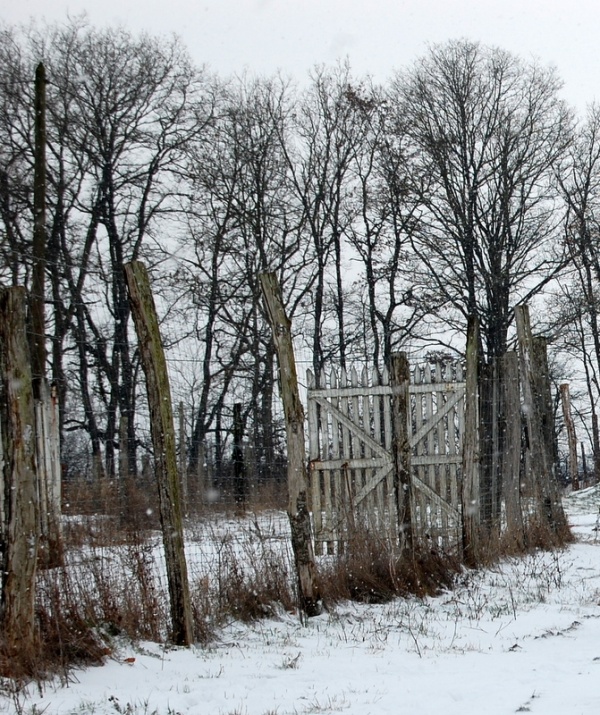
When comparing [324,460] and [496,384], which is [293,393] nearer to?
[324,460]

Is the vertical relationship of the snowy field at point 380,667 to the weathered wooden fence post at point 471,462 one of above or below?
below

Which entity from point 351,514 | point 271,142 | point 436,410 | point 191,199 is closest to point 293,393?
point 351,514

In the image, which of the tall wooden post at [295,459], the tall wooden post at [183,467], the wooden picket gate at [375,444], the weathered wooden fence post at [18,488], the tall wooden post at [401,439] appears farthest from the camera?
the wooden picket gate at [375,444]

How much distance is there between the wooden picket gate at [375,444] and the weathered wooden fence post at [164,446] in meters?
4.07

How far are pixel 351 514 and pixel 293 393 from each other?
60.8 inches

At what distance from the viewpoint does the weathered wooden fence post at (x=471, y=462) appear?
867 cm

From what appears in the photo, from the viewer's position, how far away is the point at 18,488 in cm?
506

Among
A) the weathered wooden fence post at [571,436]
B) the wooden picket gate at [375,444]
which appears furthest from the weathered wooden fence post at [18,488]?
the weathered wooden fence post at [571,436]

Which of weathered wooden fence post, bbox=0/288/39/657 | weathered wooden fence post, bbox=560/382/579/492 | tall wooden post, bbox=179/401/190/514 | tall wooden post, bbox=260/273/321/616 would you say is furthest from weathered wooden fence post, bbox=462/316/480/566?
weathered wooden fence post, bbox=560/382/579/492

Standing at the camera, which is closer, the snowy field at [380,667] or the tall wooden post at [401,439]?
the snowy field at [380,667]

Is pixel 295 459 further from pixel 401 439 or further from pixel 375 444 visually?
pixel 375 444

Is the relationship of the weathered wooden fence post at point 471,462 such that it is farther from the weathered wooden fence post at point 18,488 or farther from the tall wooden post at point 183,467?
the weathered wooden fence post at point 18,488

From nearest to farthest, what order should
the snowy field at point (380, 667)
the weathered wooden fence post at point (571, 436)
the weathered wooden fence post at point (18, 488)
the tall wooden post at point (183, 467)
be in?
the snowy field at point (380, 667) → the weathered wooden fence post at point (18, 488) → the tall wooden post at point (183, 467) → the weathered wooden fence post at point (571, 436)

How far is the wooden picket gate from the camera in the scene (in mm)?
9883
